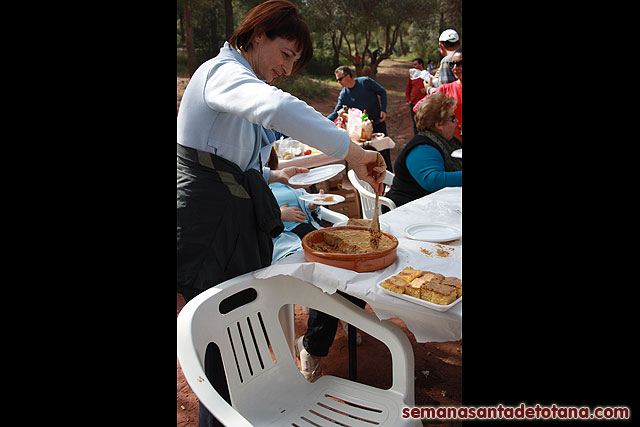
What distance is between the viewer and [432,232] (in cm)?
201

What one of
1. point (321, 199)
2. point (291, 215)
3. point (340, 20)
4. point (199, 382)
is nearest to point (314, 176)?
point (321, 199)

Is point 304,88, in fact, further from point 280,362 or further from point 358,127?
point 280,362

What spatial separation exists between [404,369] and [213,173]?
3.04 feet

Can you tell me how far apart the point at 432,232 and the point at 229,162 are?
91cm

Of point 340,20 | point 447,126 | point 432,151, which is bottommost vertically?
point 432,151

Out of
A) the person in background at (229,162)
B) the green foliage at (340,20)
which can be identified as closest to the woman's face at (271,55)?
the person in background at (229,162)

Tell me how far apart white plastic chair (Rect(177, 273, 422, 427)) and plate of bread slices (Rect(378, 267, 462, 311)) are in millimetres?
210

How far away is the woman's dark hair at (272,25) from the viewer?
172 centimetres

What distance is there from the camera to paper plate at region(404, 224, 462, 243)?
1.92 meters

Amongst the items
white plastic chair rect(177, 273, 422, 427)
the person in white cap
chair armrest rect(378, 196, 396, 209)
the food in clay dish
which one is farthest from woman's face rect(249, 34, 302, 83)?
the person in white cap

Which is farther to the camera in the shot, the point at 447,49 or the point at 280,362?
the point at 447,49

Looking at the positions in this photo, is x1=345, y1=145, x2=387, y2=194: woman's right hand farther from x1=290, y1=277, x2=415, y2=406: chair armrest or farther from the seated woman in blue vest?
the seated woman in blue vest

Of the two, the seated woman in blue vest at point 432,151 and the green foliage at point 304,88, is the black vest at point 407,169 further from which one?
the green foliage at point 304,88
